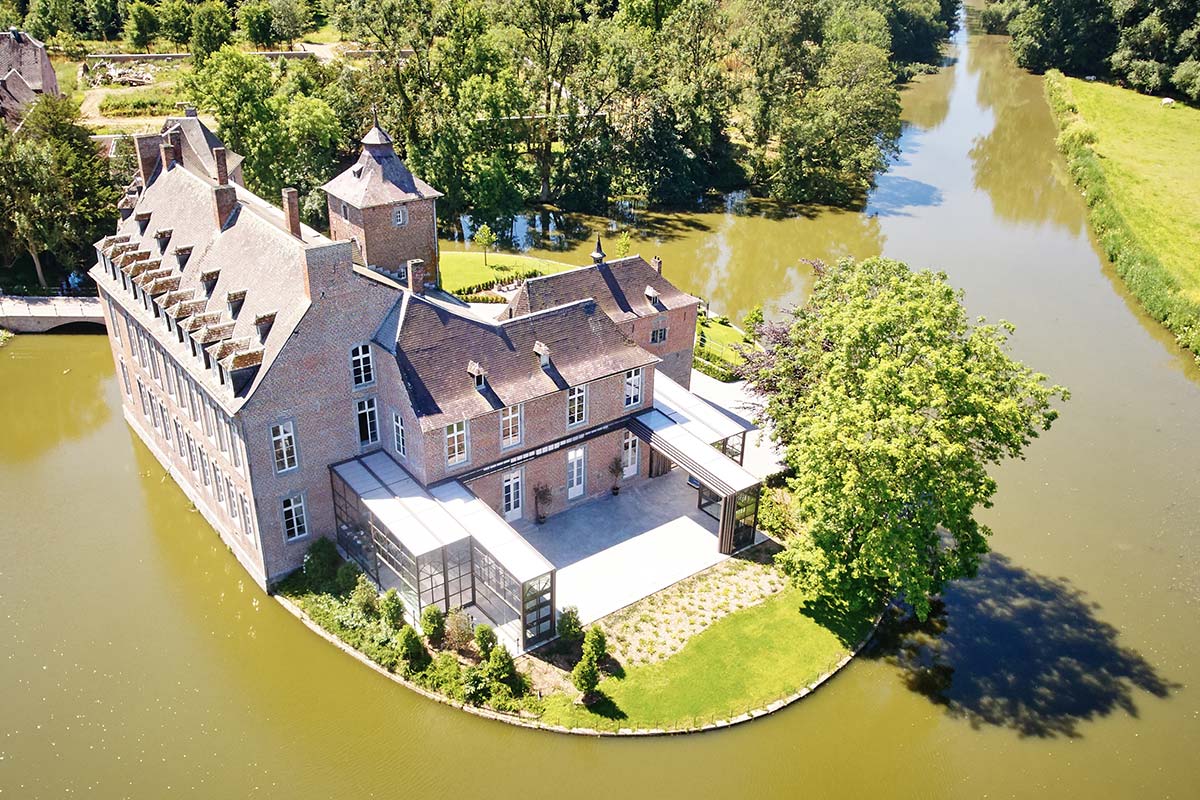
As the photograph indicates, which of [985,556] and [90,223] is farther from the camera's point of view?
[90,223]

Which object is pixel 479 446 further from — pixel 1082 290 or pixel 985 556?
pixel 1082 290

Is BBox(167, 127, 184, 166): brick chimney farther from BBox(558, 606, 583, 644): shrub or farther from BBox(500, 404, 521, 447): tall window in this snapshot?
BBox(558, 606, 583, 644): shrub

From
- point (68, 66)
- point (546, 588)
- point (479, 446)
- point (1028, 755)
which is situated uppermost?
point (68, 66)

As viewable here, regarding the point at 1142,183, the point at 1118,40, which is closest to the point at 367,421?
the point at 1142,183

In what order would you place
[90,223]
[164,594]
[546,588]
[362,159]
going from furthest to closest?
[90,223] → [362,159] → [164,594] → [546,588]

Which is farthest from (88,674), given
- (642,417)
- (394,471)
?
(642,417)

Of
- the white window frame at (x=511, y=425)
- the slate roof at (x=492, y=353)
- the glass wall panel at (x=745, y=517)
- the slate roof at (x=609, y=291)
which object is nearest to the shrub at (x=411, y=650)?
the slate roof at (x=492, y=353)

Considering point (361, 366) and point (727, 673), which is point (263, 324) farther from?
point (727, 673)
